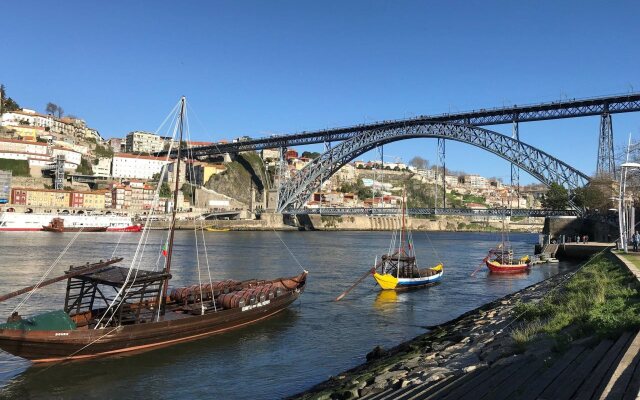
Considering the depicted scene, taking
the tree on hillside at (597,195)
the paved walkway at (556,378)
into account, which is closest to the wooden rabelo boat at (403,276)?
the paved walkway at (556,378)

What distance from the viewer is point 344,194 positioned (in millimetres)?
145125

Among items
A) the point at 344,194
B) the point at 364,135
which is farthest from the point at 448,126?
the point at 344,194

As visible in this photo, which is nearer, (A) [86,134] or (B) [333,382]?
(B) [333,382]

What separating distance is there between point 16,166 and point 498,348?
105m

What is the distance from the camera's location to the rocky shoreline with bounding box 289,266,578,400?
8.18 meters

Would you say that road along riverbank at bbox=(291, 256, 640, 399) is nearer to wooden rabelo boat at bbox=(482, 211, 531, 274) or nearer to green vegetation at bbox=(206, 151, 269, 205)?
wooden rabelo boat at bbox=(482, 211, 531, 274)

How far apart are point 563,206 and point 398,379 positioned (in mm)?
57466

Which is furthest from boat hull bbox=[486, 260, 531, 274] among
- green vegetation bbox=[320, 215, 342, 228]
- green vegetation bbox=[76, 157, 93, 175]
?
green vegetation bbox=[76, 157, 93, 175]

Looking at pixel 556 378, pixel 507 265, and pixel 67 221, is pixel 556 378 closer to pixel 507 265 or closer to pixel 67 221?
pixel 507 265

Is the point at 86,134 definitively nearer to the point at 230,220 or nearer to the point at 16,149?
the point at 16,149

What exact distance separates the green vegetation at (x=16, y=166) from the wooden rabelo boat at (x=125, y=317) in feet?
306

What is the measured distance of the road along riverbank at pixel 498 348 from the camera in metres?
7.50

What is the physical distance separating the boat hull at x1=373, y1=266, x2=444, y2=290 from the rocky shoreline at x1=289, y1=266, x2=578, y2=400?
34.2ft

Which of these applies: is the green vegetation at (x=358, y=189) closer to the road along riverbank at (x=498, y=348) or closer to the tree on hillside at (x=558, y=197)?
the tree on hillside at (x=558, y=197)
